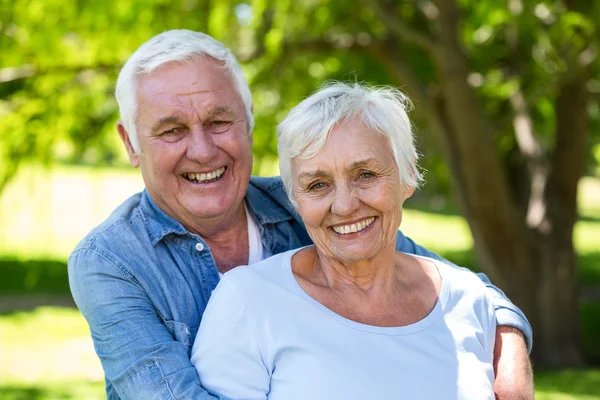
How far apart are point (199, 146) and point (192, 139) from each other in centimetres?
4

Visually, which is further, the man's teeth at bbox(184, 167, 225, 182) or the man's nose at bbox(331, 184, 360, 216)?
the man's teeth at bbox(184, 167, 225, 182)

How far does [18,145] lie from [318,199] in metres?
4.48

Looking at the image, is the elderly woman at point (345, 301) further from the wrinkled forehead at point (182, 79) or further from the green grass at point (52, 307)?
the green grass at point (52, 307)

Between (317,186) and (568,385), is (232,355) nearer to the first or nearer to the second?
(317,186)

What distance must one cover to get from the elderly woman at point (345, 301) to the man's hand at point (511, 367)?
0.05m

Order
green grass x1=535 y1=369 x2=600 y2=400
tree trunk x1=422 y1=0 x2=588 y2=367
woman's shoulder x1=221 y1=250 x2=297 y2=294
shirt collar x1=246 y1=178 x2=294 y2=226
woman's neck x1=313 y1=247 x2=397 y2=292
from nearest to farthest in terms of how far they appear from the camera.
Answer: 1. woman's shoulder x1=221 y1=250 x2=297 y2=294
2. woman's neck x1=313 y1=247 x2=397 y2=292
3. shirt collar x1=246 y1=178 x2=294 y2=226
4. green grass x1=535 y1=369 x2=600 y2=400
5. tree trunk x1=422 y1=0 x2=588 y2=367

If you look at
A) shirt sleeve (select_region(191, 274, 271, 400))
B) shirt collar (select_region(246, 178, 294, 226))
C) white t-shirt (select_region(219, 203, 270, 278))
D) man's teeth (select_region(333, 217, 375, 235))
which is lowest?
shirt sleeve (select_region(191, 274, 271, 400))

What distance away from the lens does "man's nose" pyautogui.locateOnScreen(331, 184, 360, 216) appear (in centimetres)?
235

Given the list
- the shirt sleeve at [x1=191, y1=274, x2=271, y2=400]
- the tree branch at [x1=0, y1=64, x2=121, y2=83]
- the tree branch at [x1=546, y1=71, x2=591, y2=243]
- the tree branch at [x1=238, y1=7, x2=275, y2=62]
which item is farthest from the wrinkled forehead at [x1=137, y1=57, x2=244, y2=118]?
the tree branch at [x1=546, y1=71, x2=591, y2=243]

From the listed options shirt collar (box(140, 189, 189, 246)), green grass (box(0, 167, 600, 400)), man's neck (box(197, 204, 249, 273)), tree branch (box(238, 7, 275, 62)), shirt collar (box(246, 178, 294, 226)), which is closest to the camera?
shirt collar (box(140, 189, 189, 246))

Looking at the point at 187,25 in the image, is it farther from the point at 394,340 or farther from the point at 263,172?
the point at 394,340

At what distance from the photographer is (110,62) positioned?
6660 mm

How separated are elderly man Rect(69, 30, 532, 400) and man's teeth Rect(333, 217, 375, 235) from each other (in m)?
0.47

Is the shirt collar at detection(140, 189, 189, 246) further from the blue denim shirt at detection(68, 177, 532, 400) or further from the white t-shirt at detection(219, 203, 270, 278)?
the white t-shirt at detection(219, 203, 270, 278)
